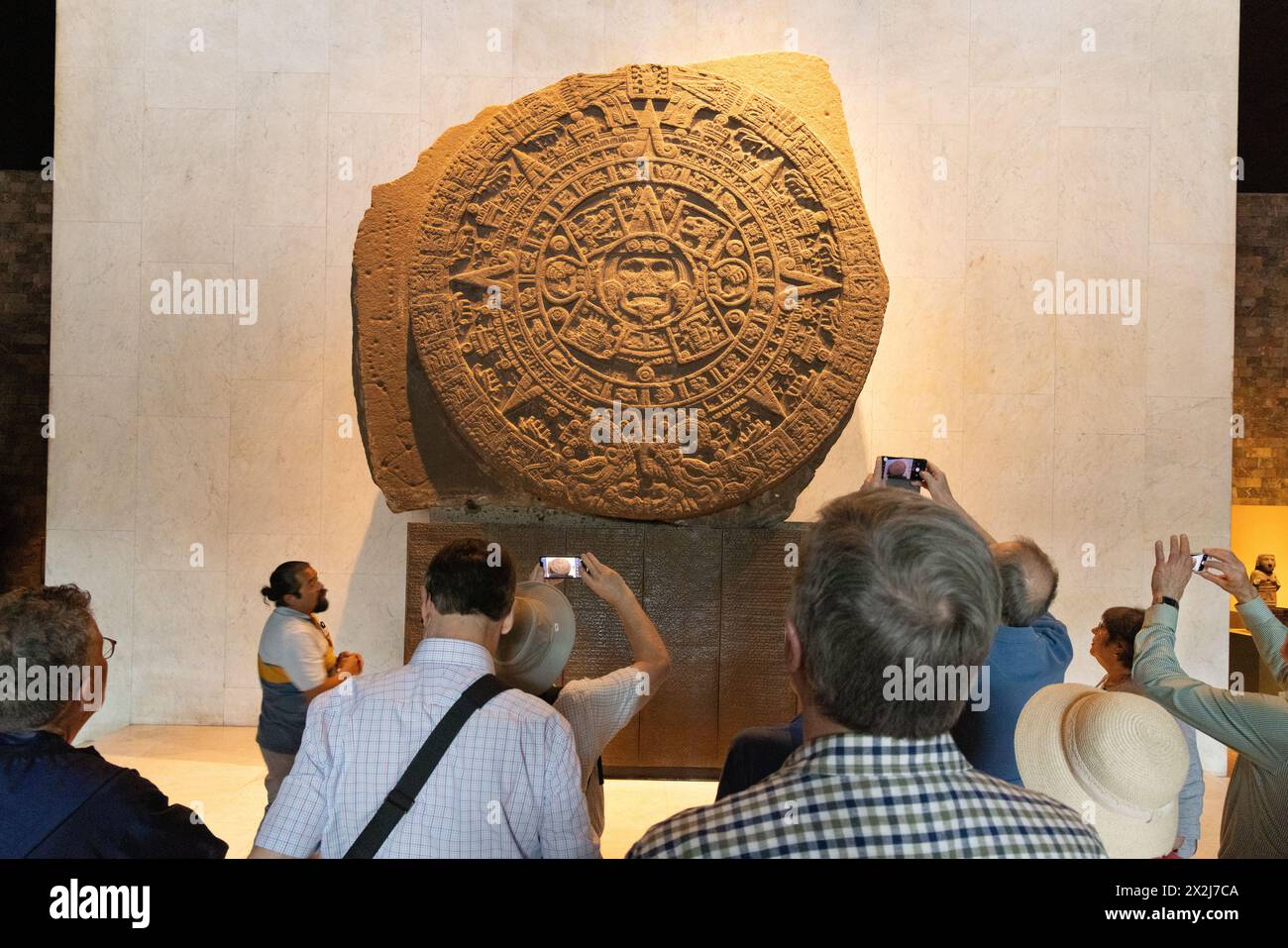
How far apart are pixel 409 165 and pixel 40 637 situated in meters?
4.62

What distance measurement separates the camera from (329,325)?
6.02 metres

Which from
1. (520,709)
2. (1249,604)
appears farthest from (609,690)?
(1249,604)

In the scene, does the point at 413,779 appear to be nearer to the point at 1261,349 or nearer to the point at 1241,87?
the point at 1241,87

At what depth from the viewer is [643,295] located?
15.4 feet

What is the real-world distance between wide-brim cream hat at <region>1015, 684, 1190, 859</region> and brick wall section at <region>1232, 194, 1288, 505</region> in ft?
21.3

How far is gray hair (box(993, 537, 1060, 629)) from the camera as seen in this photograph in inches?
95.1

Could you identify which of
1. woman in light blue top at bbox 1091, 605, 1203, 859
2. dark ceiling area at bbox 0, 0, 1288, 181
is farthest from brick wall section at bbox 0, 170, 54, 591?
woman in light blue top at bbox 1091, 605, 1203, 859

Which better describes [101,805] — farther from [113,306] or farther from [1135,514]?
[1135,514]

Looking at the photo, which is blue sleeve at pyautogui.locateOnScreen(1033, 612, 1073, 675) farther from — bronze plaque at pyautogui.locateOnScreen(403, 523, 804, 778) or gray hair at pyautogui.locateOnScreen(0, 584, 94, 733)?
bronze plaque at pyautogui.locateOnScreen(403, 523, 804, 778)

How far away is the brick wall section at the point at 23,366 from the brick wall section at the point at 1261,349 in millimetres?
8272

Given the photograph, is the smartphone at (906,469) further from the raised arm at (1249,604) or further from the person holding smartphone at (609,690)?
the person holding smartphone at (609,690)

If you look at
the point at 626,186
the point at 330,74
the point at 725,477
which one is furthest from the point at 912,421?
the point at 330,74

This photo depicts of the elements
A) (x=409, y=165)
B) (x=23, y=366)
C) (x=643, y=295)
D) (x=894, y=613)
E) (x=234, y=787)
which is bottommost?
(x=234, y=787)

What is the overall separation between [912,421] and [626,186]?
7.79ft
